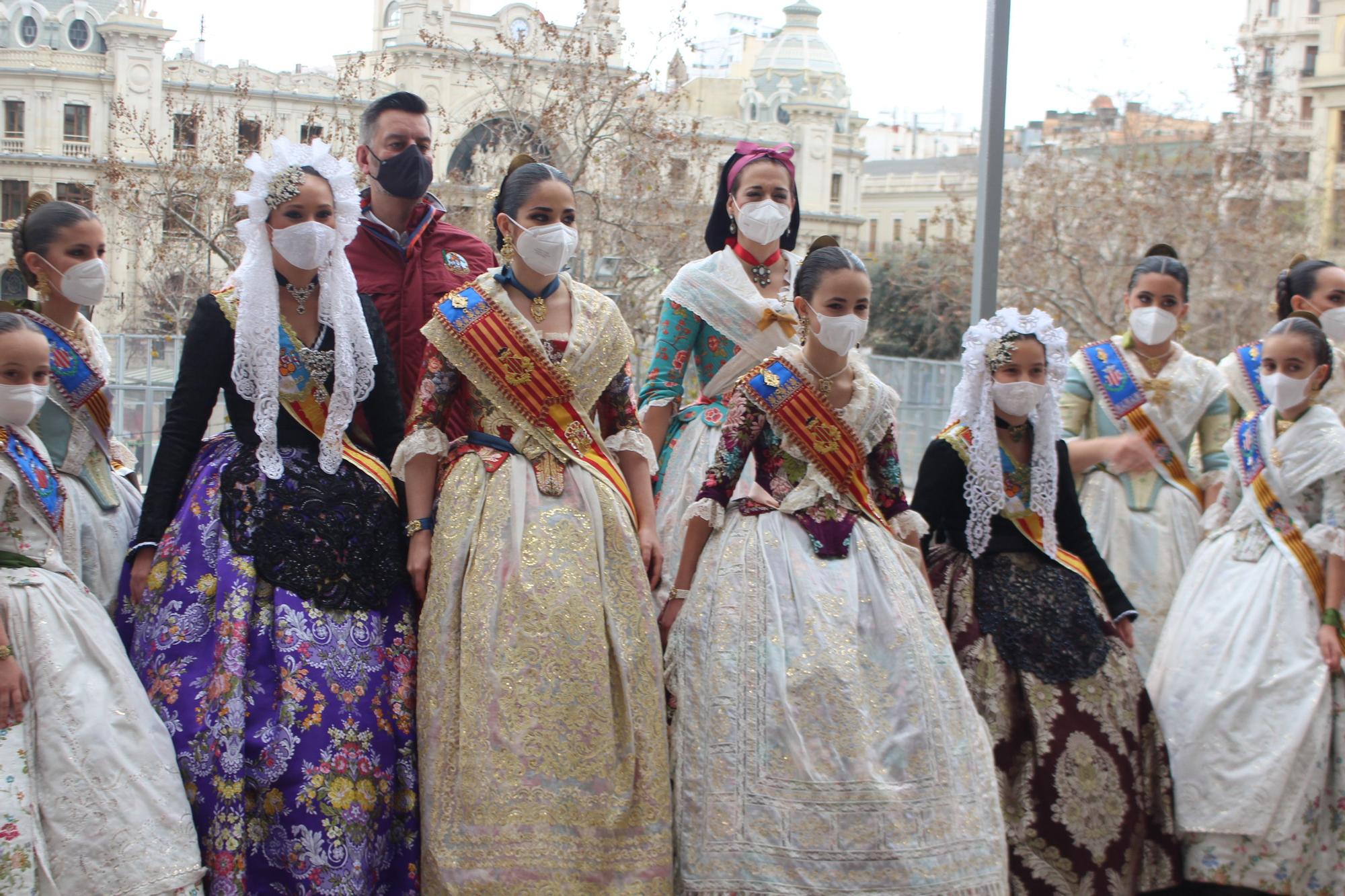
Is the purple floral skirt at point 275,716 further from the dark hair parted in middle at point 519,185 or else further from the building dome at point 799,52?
the building dome at point 799,52

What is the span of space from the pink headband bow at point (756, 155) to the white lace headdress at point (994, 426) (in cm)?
108

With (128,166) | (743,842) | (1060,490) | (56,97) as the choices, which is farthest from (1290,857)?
(56,97)

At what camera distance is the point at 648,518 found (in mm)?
4477

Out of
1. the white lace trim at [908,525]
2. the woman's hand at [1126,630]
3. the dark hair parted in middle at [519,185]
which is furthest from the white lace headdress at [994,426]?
the dark hair parted in middle at [519,185]

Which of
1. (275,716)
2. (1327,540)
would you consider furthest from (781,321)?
(275,716)

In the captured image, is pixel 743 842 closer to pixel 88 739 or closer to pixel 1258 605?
pixel 88 739

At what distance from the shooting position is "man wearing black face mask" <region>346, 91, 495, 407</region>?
16.4 feet

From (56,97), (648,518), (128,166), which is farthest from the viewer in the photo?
(56,97)

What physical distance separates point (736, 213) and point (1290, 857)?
9.80 feet

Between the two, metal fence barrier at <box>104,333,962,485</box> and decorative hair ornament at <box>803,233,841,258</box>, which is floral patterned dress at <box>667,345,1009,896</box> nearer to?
decorative hair ornament at <box>803,233,841,258</box>

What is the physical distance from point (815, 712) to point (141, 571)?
2.05 metres

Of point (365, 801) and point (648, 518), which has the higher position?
point (648, 518)

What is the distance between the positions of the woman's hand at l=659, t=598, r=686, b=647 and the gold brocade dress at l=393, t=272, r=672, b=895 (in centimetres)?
20

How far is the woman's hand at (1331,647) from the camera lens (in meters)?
4.73
